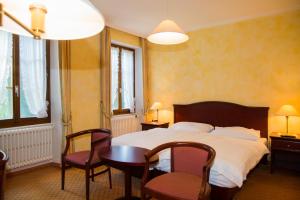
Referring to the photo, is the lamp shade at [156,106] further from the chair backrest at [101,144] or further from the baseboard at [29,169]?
the baseboard at [29,169]

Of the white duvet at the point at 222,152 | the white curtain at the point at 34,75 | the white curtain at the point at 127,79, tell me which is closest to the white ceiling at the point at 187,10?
the white curtain at the point at 127,79

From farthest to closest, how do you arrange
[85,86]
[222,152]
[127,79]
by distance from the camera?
1. [127,79]
2. [85,86]
3. [222,152]

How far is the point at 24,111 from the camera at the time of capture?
3660 millimetres

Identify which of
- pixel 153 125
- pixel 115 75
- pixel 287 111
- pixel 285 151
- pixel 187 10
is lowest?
pixel 285 151

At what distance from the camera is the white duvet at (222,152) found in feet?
7.70

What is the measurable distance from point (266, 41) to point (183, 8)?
64.5 inches

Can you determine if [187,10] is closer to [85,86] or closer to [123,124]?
[85,86]

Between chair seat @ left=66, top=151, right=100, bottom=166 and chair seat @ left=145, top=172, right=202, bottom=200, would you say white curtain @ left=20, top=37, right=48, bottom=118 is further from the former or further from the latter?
chair seat @ left=145, top=172, right=202, bottom=200

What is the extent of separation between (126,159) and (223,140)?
1688 millimetres

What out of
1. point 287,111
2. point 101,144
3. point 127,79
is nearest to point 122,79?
point 127,79

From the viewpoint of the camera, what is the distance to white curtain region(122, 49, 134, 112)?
5.41m

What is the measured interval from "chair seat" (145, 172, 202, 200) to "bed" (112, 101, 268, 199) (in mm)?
356

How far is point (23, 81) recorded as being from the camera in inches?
142

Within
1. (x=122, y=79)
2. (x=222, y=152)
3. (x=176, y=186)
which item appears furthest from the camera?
(x=122, y=79)
